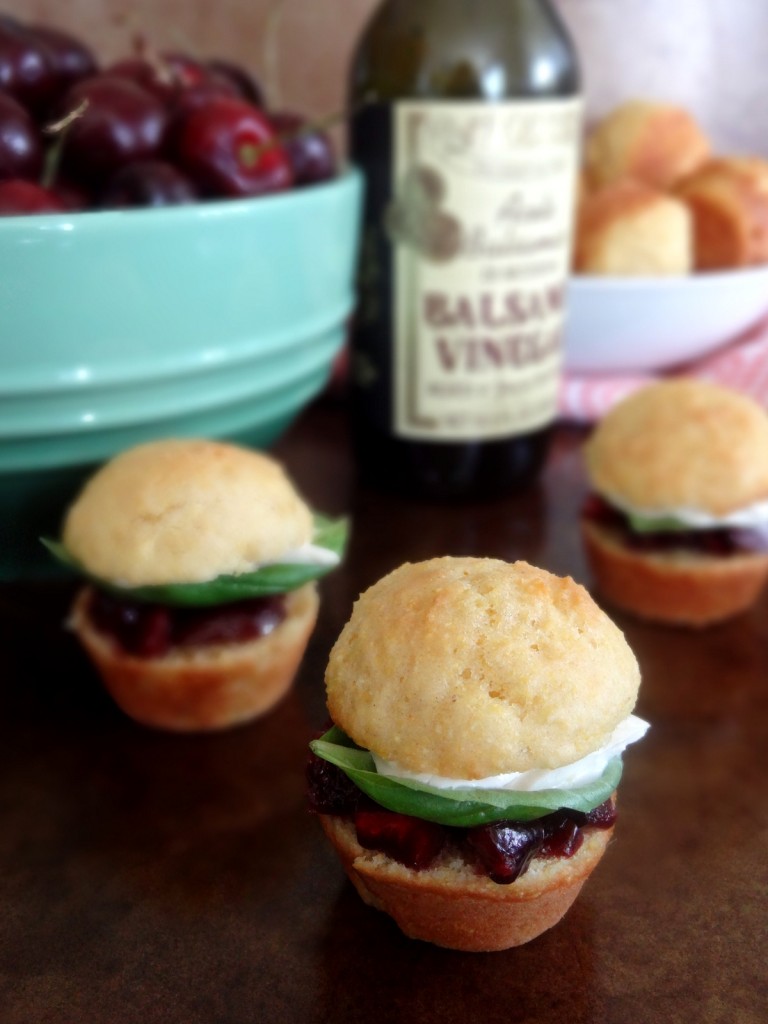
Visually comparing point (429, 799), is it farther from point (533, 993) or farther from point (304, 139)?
point (304, 139)

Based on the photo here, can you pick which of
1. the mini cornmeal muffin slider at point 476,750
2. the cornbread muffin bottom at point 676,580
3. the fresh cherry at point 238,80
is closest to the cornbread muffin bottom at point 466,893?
the mini cornmeal muffin slider at point 476,750

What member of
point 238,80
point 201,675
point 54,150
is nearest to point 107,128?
point 54,150

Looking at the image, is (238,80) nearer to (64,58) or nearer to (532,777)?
(64,58)

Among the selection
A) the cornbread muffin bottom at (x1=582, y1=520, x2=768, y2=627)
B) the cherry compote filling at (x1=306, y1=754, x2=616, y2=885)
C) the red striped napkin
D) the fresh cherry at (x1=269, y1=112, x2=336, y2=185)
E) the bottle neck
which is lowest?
the red striped napkin

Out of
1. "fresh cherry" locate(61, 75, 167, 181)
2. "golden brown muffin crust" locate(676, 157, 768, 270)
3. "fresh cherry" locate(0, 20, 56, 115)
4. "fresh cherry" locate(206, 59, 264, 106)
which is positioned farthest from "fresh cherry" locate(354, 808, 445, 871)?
"golden brown muffin crust" locate(676, 157, 768, 270)

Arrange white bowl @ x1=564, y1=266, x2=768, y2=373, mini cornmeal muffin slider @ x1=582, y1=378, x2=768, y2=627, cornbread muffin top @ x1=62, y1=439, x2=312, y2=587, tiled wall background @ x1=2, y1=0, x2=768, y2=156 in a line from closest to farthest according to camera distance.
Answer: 1. cornbread muffin top @ x1=62, y1=439, x2=312, y2=587
2. mini cornmeal muffin slider @ x1=582, y1=378, x2=768, y2=627
3. white bowl @ x1=564, y1=266, x2=768, y2=373
4. tiled wall background @ x1=2, y1=0, x2=768, y2=156

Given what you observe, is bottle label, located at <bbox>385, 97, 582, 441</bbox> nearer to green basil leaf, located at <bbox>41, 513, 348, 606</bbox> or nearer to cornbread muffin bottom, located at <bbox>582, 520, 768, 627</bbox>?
cornbread muffin bottom, located at <bbox>582, 520, 768, 627</bbox>

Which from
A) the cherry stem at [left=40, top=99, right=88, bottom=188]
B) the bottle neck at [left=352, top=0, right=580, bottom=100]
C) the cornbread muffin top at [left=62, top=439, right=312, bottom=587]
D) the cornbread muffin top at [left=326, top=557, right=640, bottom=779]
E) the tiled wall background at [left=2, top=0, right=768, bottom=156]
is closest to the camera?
the cornbread muffin top at [left=326, top=557, right=640, bottom=779]
